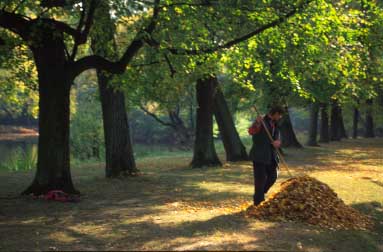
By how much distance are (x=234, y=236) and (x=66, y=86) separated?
650cm

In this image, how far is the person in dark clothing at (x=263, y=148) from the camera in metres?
9.82

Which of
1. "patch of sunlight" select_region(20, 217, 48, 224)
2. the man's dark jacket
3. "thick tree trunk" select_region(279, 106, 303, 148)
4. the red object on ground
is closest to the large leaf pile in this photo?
the man's dark jacket

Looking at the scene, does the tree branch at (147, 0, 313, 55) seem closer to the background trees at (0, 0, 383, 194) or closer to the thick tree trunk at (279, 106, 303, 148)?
the background trees at (0, 0, 383, 194)

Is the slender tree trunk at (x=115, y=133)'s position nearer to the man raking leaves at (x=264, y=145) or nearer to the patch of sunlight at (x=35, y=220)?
the patch of sunlight at (x=35, y=220)

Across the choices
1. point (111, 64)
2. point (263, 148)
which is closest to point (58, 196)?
point (111, 64)

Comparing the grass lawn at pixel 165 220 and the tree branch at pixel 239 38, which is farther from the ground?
the tree branch at pixel 239 38

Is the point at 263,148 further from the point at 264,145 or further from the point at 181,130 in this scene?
the point at 181,130

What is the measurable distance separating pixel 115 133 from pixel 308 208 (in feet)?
28.2

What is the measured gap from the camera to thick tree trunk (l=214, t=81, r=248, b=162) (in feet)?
77.4

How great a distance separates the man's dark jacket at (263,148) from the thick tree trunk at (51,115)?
5.10 m

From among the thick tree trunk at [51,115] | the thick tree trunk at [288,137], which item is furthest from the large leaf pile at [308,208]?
the thick tree trunk at [288,137]

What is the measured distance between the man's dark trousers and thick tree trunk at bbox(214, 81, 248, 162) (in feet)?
43.6

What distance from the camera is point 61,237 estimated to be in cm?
816

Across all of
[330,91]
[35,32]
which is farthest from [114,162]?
[330,91]
